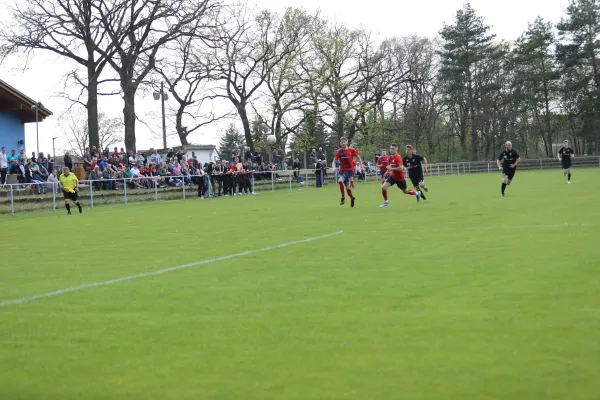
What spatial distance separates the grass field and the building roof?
2639cm

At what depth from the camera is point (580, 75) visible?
247ft

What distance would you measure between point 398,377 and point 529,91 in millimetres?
78155

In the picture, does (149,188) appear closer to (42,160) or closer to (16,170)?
(42,160)

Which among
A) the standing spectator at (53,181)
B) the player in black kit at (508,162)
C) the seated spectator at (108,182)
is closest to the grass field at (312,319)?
the player in black kit at (508,162)

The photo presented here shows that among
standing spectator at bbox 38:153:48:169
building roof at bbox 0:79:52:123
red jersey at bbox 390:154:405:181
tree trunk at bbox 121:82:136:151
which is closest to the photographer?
red jersey at bbox 390:154:405:181

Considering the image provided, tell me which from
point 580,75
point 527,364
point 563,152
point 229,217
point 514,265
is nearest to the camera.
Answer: point 527,364

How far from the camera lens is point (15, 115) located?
39.8 m

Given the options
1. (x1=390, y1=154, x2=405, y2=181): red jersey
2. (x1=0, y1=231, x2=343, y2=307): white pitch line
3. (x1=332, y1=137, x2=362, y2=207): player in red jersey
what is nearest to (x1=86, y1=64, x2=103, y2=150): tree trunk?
(x1=332, y1=137, x2=362, y2=207): player in red jersey

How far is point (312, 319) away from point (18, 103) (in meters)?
35.8

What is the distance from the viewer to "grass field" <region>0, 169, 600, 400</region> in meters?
4.52

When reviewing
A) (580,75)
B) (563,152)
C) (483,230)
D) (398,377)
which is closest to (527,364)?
(398,377)

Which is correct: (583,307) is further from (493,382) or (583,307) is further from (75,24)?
(75,24)

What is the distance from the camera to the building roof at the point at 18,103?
121ft

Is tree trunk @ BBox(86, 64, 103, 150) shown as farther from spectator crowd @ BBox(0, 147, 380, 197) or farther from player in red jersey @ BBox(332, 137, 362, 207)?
player in red jersey @ BBox(332, 137, 362, 207)
